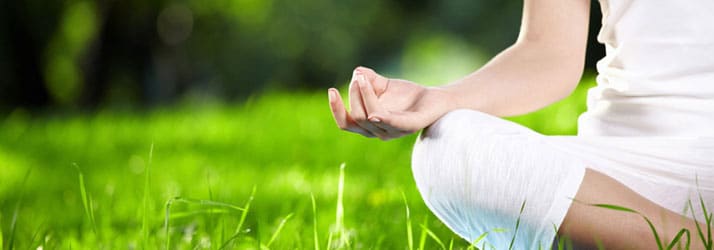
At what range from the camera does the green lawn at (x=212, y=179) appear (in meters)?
1.96

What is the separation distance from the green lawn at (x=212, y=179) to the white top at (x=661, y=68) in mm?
362

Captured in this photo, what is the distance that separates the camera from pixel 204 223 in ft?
6.98

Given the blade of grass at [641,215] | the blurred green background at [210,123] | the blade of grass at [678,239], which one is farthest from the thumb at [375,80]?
the blade of grass at [678,239]

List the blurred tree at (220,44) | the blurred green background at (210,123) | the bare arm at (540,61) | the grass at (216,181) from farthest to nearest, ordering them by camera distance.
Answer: the blurred tree at (220,44) < the blurred green background at (210,123) < the grass at (216,181) < the bare arm at (540,61)

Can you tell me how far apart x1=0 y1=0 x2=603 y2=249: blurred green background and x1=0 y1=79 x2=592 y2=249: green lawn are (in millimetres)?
11

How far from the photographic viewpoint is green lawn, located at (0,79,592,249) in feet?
6.44

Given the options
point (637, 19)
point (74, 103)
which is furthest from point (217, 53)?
point (637, 19)

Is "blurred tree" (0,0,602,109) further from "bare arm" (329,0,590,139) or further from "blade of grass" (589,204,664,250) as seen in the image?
"blade of grass" (589,204,664,250)

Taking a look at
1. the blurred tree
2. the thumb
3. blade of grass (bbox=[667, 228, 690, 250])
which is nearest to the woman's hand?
the thumb

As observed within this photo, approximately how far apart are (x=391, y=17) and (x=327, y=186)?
56.9 ft

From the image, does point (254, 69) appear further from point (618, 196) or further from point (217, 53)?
point (618, 196)

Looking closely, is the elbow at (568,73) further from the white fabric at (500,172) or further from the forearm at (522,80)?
the white fabric at (500,172)

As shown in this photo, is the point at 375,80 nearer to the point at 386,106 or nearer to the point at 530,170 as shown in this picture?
the point at 386,106

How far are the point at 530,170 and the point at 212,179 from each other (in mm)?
2325
